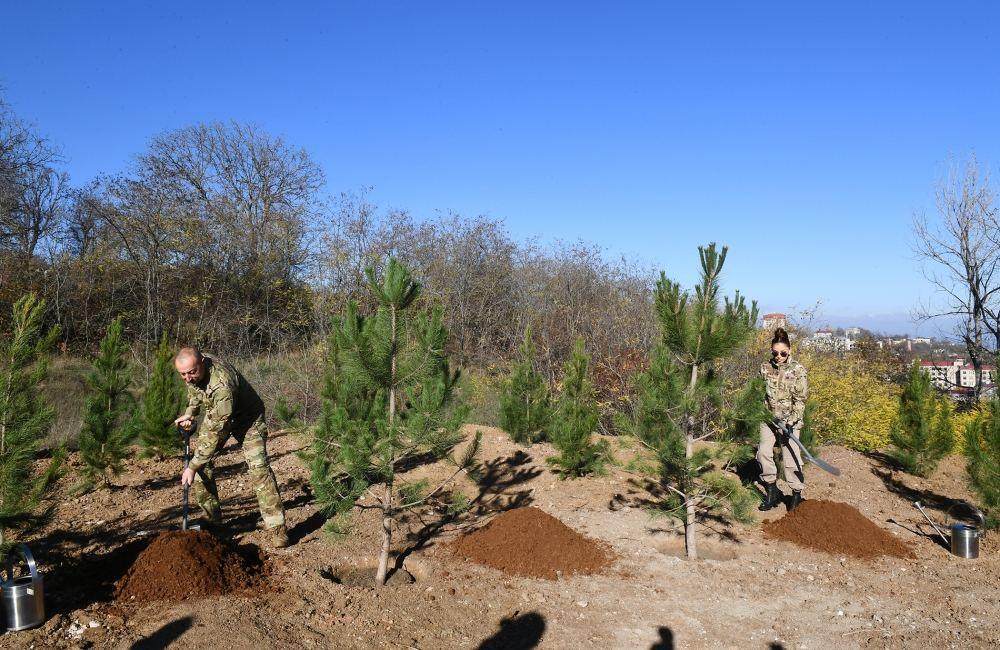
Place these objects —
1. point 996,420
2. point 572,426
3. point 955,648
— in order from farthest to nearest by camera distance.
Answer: point 572,426 → point 996,420 → point 955,648

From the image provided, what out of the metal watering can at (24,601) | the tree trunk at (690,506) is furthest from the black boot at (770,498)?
the metal watering can at (24,601)

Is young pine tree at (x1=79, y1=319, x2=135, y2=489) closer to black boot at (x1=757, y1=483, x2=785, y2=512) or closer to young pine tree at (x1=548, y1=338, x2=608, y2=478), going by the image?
young pine tree at (x1=548, y1=338, x2=608, y2=478)

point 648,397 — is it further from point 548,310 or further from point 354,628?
point 548,310

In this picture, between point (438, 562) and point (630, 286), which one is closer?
point (438, 562)

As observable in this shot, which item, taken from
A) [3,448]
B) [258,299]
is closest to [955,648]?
[3,448]

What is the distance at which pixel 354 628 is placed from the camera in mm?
4355

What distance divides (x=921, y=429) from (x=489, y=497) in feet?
17.8

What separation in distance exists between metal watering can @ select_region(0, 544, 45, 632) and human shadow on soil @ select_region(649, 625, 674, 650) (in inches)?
143

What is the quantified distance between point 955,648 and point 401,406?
425 cm

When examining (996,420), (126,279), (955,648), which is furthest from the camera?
(126,279)

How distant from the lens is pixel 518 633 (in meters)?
4.48

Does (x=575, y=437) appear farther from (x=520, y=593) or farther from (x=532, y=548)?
(x=520, y=593)

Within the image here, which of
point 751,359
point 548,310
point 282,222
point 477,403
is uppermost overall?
point 282,222

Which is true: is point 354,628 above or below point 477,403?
below
